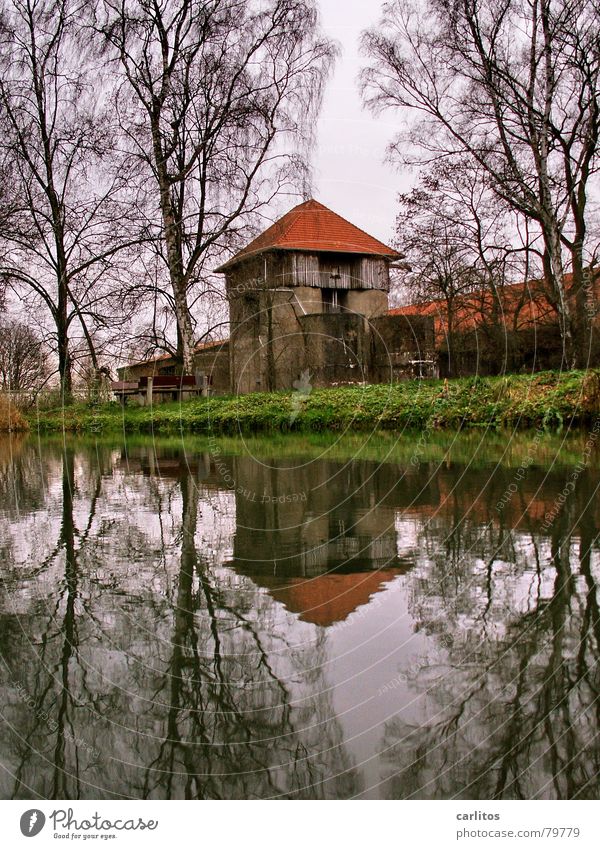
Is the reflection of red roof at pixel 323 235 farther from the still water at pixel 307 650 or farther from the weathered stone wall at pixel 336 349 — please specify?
the still water at pixel 307 650

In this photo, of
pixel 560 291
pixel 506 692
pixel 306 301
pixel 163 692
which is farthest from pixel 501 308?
pixel 163 692

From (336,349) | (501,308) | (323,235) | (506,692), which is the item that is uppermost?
(323,235)

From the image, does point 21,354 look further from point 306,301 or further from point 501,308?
point 501,308

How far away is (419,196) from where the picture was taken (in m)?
19.6

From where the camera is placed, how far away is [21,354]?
3847 cm

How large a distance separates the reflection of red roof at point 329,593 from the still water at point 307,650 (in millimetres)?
14

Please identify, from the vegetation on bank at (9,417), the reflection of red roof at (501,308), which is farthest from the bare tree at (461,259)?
the vegetation on bank at (9,417)

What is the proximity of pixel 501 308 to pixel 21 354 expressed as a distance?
27.5 m

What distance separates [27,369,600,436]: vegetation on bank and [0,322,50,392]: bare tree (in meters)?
5.14

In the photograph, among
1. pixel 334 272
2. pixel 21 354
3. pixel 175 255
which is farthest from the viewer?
pixel 21 354

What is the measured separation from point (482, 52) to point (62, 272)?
40.3 ft

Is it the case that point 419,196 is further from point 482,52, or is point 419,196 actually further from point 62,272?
point 62,272

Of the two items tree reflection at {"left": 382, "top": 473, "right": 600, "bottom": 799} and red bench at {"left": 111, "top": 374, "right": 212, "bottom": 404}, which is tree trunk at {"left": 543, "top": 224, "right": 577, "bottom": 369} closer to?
red bench at {"left": 111, "top": 374, "right": 212, "bottom": 404}
